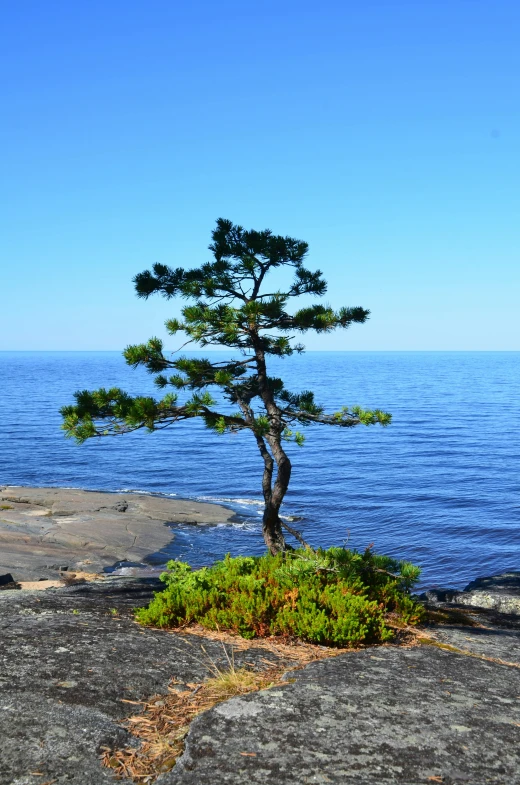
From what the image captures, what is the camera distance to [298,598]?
9133mm

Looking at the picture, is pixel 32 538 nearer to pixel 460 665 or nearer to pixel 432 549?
pixel 432 549

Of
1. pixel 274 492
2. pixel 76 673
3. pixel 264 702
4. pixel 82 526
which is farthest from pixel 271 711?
pixel 82 526

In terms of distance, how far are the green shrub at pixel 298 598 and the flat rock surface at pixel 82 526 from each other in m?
13.0

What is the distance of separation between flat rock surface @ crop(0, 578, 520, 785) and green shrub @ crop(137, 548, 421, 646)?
1.46 feet

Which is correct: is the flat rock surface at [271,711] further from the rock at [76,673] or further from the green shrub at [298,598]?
the green shrub at [298,598]

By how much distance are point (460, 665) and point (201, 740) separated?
139 inches

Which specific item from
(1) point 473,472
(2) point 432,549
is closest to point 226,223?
(2) point 432,549

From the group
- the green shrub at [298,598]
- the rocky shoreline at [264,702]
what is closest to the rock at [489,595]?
the rocky shoreline at [264,702]

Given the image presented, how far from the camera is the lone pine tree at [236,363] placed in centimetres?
1091

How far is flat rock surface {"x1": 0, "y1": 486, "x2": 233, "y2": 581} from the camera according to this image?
23016 mm

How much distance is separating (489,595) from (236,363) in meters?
9.13

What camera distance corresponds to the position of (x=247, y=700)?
618 cm

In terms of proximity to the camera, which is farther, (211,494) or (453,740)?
(211,494)

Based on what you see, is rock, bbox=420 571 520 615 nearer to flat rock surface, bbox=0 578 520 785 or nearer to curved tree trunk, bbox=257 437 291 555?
curved tree trunk, bbox=257 437 291 555
